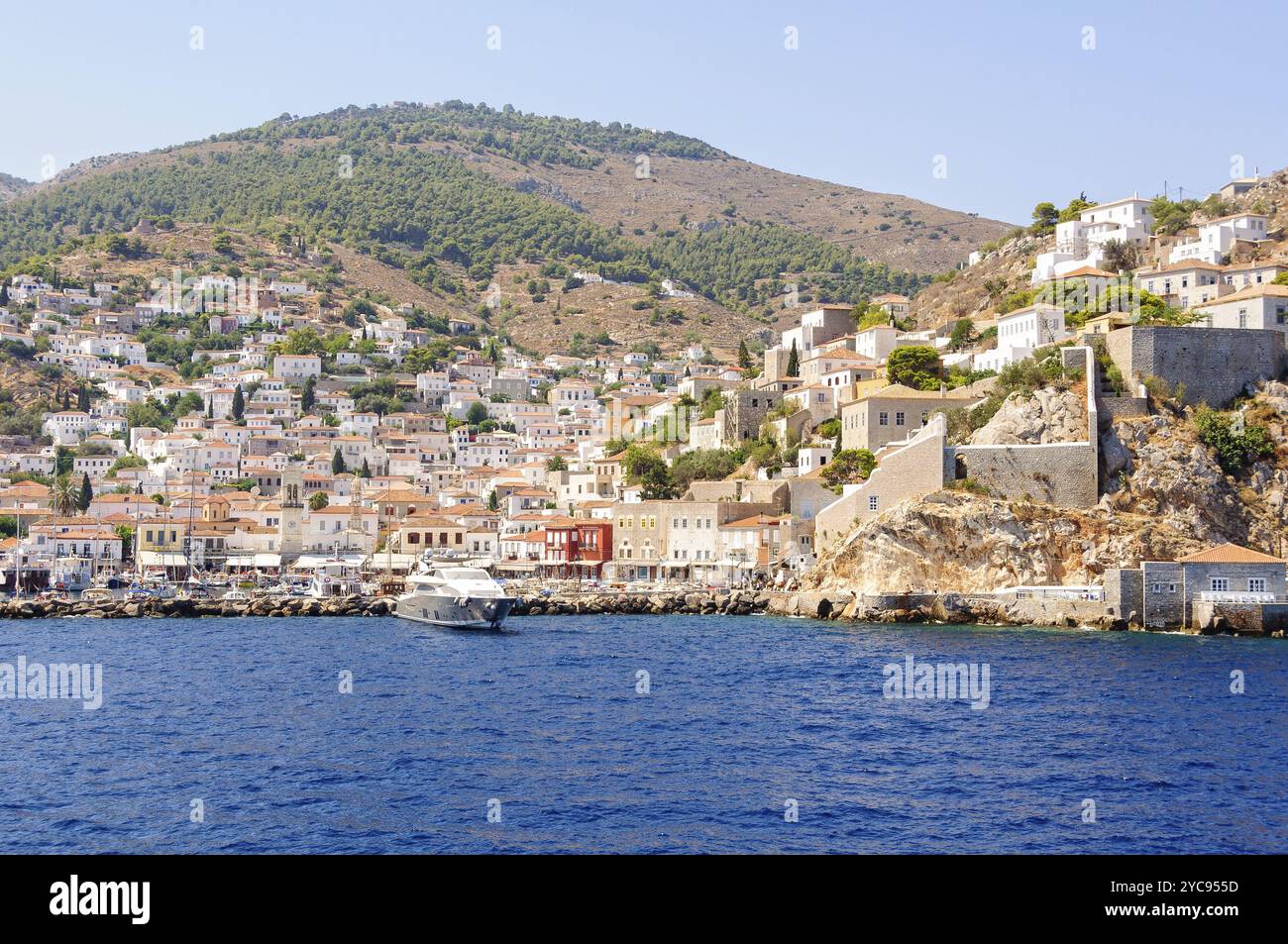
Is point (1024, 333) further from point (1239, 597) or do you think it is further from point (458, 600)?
point (458, 600)

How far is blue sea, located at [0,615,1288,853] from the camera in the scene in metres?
15.0

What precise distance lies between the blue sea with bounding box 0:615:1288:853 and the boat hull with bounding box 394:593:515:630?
7.28 metres

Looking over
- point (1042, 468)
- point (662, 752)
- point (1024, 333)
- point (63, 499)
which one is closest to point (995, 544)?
point (1042, 468)

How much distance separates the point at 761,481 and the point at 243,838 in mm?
40380

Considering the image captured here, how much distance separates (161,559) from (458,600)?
950 inches

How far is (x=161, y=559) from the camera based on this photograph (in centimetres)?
6069

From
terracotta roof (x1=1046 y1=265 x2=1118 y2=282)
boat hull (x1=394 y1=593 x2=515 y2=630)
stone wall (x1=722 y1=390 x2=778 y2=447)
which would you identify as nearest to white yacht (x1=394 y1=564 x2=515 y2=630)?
boat hull (x1=394 y1=593 x2=515 y2=630)

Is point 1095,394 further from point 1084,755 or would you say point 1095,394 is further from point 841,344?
point 1084,755

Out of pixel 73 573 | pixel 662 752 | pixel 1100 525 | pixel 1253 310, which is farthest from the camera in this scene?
pixel 73 573

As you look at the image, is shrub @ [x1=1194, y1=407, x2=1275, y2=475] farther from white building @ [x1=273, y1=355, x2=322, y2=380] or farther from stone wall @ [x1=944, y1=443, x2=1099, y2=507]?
white building @ [x1=273, y1=355, x2=322, y2=380]

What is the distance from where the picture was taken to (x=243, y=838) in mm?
14695
